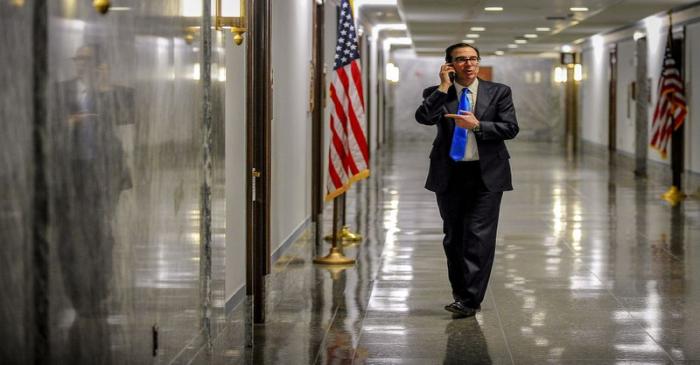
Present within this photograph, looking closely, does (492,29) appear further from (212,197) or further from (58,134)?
(58,134)

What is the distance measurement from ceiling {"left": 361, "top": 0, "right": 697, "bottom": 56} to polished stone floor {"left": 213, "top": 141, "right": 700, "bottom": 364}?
5.00 metres

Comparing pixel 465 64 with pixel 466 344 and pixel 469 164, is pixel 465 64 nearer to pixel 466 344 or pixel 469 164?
pixel 469 164

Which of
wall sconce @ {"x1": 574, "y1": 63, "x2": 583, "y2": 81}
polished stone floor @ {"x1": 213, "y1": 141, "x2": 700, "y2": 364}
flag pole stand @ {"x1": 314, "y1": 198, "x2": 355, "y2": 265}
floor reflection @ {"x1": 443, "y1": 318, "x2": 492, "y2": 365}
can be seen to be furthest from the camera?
wall sconce @ {"x1": 574, "y1": 63, "x2": 583, "y2": 81}

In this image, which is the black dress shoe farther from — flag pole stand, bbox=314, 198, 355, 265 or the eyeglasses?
flag pole stand, bbox=314, 198, 355, 265

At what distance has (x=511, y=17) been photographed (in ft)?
67.2

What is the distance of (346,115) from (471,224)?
2.65 meters

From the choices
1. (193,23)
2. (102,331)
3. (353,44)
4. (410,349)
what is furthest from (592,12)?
(102,331)

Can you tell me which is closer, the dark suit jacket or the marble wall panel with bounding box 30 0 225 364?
the marble wall panel with bounding box 30 0 225 364

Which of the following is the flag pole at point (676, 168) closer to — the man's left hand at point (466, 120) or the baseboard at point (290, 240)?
the baseboard at point (290, 240)

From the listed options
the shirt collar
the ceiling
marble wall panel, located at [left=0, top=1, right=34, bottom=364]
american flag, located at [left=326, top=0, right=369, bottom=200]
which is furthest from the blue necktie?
the ceiling

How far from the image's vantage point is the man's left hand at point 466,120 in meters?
6.65

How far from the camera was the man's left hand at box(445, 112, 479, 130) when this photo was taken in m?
6.65

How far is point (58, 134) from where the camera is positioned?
294 cm

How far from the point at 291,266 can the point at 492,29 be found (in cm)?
1601
